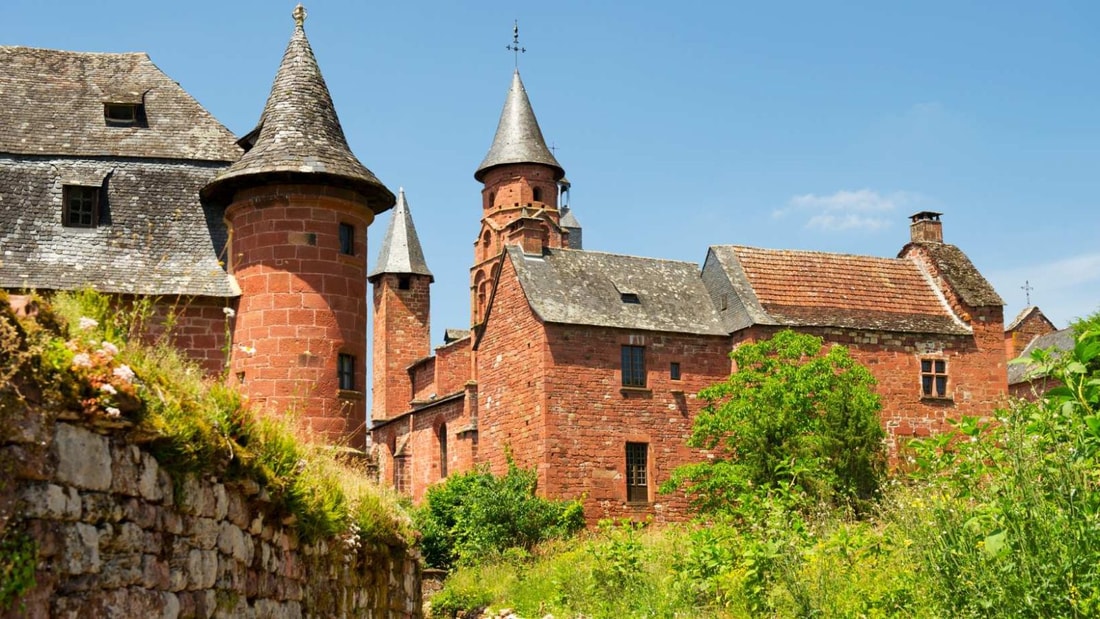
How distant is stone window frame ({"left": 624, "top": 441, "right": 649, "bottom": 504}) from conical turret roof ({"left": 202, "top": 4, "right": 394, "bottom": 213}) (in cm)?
1709

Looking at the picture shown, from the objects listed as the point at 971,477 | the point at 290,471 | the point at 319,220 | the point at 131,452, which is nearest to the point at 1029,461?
the point at 971,477

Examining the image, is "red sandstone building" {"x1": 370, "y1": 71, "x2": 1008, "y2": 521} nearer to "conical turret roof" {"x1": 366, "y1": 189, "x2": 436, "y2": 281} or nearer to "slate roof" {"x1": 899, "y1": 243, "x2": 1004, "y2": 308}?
"slate roof" {"x1": 899, "y1": 243, "x2": 1004, "y2": 308}

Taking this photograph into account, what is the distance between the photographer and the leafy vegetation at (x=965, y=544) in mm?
8445

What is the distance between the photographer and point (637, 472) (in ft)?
122

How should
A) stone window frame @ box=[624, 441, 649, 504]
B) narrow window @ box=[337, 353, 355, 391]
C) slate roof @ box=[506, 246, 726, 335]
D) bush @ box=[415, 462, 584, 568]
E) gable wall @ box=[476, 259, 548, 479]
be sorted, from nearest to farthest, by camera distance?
narrow window @ box=[337, 353, 355, 391] → bush @ box=[415, 462, 584, 568] → gable wall @ box=[476, 259, 548, 479] → stone window frame @ box=[624, 441, 649, 504] → slate roof @ box=[506, 246, 726, 335]

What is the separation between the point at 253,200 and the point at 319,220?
1.24m

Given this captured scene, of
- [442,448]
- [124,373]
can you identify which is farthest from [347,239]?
[442,448]

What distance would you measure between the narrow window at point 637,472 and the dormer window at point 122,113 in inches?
739

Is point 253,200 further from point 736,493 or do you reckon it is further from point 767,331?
point 767,331

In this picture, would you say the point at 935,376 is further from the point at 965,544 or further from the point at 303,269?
the point at 965,544

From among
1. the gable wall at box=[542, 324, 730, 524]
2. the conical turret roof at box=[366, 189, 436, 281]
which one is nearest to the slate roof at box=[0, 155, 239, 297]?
the gable wall at box=[542, 324, 730, 524]

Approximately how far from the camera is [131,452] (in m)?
6.53

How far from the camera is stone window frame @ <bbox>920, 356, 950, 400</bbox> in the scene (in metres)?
40.4

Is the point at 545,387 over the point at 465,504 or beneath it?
over
